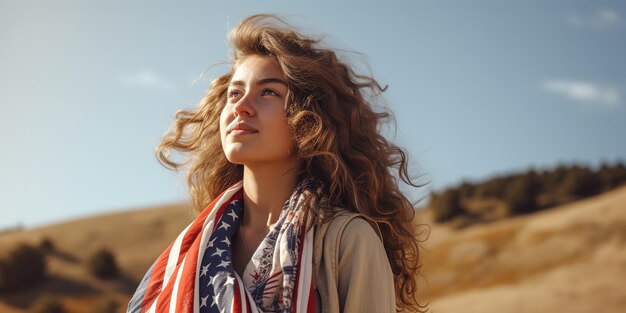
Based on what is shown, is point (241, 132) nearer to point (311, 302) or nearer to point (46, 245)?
point (311, 302)

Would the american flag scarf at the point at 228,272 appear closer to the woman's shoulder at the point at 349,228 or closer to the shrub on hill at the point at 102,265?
the woman's shoulder at the point at 349,228

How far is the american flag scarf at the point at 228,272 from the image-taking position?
3.23 metres

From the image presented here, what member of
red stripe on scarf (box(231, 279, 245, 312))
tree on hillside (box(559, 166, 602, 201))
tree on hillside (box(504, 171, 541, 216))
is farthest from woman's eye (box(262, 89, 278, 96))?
tree on hillside (box(559, 166, 602, 201))

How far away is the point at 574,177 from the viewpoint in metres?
35.8

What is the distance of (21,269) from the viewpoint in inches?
1081

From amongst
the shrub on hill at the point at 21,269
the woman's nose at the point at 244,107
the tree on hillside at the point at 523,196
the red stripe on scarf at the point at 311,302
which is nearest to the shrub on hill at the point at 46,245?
the shrub on hill at the point at 21,269

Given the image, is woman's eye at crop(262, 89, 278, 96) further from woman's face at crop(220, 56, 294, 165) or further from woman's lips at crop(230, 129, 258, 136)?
woman's lips at crop(230, 129, 258, 136)

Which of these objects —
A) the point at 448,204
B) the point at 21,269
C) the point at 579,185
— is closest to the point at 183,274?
the point at 21,269

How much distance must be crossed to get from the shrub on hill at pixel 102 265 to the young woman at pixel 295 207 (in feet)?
87.3

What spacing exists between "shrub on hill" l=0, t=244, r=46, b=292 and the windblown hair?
26.5m

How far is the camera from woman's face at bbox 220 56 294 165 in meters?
3.57

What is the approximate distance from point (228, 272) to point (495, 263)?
78.4ft

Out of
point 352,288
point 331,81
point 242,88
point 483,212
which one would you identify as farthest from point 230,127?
point 483,212

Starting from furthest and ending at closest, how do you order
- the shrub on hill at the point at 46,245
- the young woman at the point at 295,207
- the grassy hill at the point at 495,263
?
1. the shrub on hill at the point at 46,245
2. the grassy hill at the point at 495,263
3. the young woman at the point at 295,207
